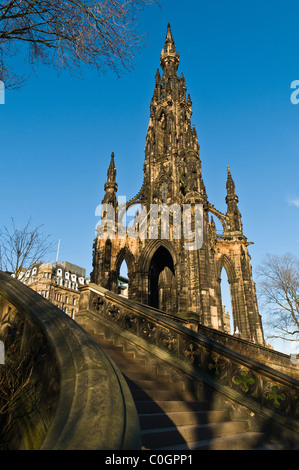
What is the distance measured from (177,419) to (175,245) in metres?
21.5

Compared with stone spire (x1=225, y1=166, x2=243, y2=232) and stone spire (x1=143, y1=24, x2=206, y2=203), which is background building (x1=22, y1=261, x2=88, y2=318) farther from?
stone spire (x1=225, y1=166, x2=243, y2=232)

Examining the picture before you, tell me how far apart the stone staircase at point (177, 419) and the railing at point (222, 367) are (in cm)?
33

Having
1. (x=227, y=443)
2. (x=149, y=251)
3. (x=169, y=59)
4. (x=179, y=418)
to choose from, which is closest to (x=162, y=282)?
(x=149, y=251)

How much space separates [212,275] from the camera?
23.2 metres

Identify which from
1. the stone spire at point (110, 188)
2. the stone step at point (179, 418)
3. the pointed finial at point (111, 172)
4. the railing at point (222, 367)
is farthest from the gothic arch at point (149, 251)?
the stone step at point (179, 418)

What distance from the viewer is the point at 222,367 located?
16.8 feet

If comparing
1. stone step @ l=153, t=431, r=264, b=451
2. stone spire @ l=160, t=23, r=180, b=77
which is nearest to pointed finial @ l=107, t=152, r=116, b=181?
stone spire @ l=160, t=23, r=180, b=77

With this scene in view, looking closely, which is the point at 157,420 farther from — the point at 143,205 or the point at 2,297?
the point at 143,205

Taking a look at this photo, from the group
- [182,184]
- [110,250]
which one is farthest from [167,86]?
[110,250]

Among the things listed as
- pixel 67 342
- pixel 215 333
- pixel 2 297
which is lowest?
pixel 67 342

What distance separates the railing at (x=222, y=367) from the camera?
4.43 m

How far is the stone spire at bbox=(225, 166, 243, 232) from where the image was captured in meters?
30.4

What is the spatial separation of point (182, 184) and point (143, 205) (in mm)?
4451

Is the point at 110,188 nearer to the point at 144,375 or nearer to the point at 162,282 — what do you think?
the point at 162,282
